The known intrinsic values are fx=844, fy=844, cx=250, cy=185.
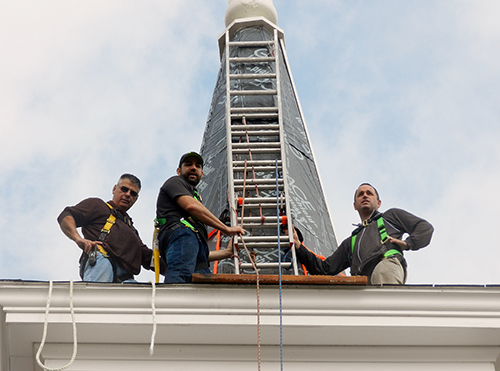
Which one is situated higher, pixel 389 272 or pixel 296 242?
pixel 296 242

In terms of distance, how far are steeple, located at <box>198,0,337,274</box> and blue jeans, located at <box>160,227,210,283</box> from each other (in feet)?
2.93

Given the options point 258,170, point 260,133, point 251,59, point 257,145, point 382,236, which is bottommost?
point 382,236

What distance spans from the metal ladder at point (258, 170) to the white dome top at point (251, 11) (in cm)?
232

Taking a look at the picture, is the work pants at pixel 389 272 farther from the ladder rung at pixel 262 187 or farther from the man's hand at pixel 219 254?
the ladder rung at pixel 262 187

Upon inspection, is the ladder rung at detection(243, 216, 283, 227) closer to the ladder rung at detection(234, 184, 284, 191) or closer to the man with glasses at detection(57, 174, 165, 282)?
the ladder rung at detection(234, 184, 284, 191)

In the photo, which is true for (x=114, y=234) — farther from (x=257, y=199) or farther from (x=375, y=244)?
(x=375, y=244)

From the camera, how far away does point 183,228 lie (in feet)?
22.6

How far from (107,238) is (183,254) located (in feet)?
3.89

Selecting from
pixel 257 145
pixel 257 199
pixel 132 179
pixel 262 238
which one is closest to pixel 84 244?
pixel 132 179

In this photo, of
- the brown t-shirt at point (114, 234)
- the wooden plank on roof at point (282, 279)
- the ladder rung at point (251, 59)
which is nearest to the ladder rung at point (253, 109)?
the ladder rung at point (251, 59)

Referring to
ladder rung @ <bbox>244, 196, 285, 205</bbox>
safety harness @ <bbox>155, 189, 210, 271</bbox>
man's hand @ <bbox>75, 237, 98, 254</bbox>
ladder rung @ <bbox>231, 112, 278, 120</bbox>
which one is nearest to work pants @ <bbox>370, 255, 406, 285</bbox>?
safety harness @ <bbox>155, 189, 210, 271</bbox>

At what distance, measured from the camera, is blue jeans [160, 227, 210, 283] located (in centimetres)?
657

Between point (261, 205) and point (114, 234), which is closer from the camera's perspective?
point (114, 234)

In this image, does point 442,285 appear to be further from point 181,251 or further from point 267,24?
point 267,24
